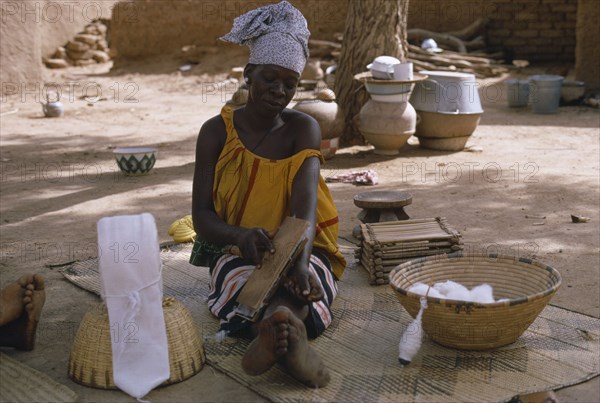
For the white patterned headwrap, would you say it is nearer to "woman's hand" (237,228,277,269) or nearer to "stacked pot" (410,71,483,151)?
"woman's hand" (237,228,277,269)

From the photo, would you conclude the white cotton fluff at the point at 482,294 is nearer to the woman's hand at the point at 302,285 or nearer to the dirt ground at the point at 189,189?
the dirt ground at the point at 189,189

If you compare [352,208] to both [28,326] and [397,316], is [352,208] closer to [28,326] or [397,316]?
[397,316]

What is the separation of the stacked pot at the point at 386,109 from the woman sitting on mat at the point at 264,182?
136 inches

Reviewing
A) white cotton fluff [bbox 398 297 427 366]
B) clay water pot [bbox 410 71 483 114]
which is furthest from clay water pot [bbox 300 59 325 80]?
white cotton fluff [bbox 398 297 427 366]

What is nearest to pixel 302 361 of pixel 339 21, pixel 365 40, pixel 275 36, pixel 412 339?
pixel 412 339

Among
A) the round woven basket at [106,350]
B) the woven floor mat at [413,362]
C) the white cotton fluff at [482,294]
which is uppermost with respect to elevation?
the white cotton fluff at [482,294]

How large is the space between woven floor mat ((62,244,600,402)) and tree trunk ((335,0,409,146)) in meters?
4.21

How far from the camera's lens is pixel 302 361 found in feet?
8.26

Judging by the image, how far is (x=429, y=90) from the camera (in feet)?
23.0

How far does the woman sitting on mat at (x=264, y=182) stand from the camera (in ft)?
9.66

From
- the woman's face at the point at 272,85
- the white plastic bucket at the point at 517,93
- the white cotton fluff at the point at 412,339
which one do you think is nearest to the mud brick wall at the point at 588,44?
the white plastic bucket at the point at 517,93

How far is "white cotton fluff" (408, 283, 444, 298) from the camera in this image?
9.36 feet

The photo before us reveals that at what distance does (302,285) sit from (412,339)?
1.48 feet

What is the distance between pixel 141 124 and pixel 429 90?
377cm
